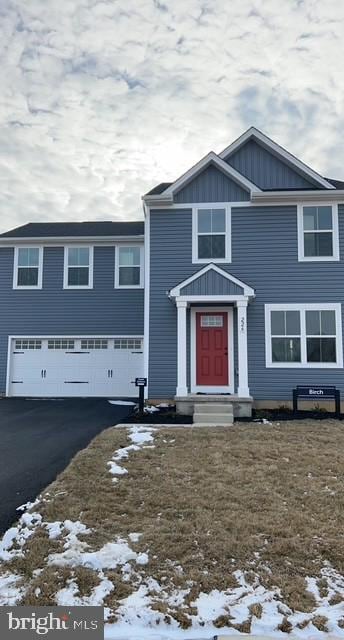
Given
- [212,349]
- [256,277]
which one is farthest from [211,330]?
[256,277]

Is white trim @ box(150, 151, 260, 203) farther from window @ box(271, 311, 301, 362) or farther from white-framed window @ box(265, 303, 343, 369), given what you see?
window @ box(271, 311, 301, 362)

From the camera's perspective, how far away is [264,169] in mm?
12383

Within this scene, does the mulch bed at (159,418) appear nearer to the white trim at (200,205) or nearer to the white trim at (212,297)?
the white trim at (212,297)

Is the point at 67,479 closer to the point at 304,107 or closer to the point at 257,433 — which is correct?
the point at 257,433

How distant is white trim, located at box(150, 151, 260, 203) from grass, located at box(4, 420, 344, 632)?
702 centimetres

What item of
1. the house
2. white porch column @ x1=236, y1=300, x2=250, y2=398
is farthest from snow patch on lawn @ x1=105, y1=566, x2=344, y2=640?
white porch column @ x1=236, y1=300, x2=250, y2=398

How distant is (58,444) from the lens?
24.4 feet

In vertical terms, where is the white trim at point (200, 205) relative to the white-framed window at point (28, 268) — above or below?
above

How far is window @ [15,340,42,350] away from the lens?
50.2 feet

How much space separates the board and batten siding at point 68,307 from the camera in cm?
1512

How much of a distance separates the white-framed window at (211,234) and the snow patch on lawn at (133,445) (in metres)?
5.31

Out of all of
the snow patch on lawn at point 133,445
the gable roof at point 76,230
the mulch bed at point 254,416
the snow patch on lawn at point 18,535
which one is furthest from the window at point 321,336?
the snow patch on lawn at point 18,535

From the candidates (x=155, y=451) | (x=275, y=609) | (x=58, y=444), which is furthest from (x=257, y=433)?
(x=275, y=609)

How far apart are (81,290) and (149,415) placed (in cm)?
673
